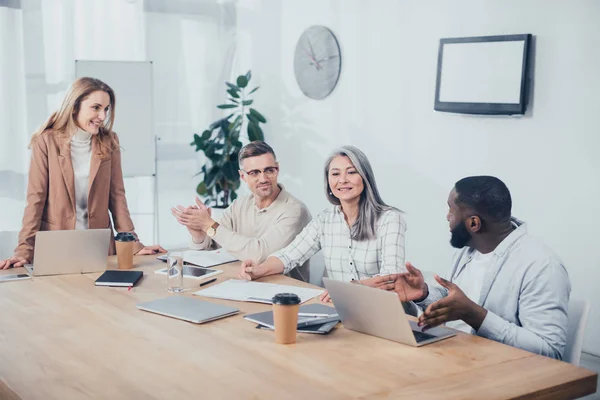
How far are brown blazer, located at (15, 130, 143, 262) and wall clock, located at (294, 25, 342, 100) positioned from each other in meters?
2.43

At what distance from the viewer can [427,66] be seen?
15.6 ft

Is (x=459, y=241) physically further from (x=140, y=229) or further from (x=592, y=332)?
(x=140, y=229)

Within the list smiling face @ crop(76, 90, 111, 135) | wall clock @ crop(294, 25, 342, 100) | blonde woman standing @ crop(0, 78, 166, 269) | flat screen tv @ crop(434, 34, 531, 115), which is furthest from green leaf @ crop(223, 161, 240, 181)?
smiling face @ crop(76, 90, 111, 135)

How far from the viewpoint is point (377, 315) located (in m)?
2.10

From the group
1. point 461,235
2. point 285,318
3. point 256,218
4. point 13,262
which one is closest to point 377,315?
point 285,318

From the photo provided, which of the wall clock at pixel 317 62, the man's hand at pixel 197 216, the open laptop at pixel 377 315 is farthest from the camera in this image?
the wall clock at pixel 317 62

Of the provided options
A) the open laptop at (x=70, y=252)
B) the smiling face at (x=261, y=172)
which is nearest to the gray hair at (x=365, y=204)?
the smiling face at (x=261, y=172)

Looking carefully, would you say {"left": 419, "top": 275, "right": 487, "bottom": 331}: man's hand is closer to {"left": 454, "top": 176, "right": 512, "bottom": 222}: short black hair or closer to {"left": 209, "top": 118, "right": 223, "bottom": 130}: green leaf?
{"left": 454, "top": 176, "right": 512, "bottom": 222}: short black hair

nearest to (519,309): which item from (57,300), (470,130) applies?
(57,300)

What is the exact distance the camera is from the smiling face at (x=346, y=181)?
3.03 meters

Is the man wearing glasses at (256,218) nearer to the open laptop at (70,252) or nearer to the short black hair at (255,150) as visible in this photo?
the short black hair at (255,150)

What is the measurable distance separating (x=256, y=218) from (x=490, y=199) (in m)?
1.45

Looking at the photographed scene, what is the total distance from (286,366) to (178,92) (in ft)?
16.2

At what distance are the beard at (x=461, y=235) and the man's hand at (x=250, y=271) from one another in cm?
82
